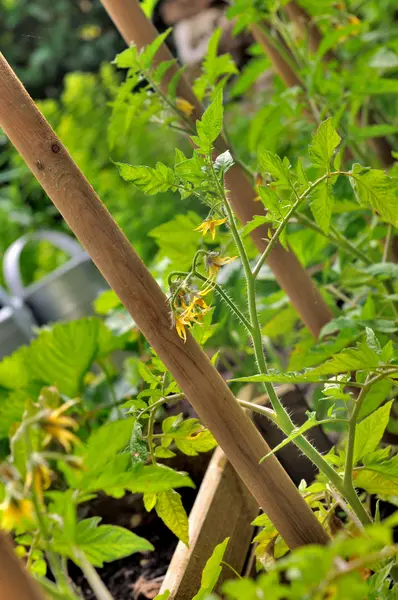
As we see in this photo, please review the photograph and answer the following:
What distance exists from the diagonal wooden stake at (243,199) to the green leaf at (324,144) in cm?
30

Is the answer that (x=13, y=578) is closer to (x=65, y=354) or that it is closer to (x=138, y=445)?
(x=138, y=445)

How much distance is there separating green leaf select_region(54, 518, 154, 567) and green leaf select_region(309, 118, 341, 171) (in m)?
0.30

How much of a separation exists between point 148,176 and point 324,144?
0.13m

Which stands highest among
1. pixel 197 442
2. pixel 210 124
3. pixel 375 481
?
pixel 210 124

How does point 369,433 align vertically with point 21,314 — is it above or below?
below

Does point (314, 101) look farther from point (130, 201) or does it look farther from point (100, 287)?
point (130, 201)

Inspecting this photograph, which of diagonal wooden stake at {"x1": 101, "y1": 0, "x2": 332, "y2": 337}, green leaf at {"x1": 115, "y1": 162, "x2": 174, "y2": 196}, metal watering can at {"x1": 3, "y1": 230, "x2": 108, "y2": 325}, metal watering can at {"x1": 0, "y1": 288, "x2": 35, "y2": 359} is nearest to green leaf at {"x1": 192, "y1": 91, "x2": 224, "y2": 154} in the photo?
green leaf at {"x1": 115, "y1": 162, "x2": 174, "y2": 196}

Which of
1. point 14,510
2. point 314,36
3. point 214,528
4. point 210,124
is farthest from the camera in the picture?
point 314,36

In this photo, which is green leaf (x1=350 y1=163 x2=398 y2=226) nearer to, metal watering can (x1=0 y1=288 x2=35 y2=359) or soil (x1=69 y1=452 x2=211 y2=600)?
soil (x1=69 y1=452 x2=211 y2=600)

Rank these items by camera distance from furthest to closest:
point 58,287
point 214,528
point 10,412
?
1. point 58,287
2. point 10,412
3. point 214,528

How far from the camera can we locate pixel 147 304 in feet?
1.87

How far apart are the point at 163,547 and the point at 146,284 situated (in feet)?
1.70

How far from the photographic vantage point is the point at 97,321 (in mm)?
1130

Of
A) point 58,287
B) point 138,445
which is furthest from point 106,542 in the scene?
point 58,287
